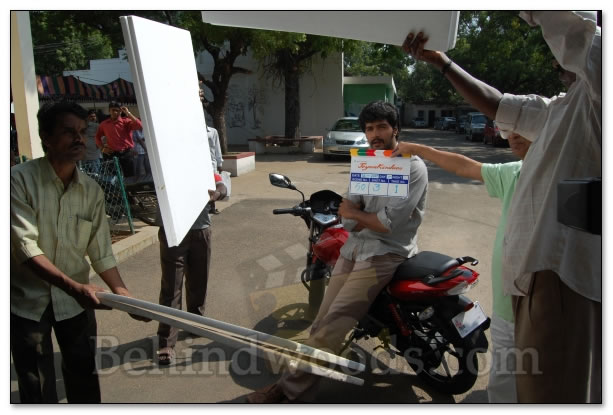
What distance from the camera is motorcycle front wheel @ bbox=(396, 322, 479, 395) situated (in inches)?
104

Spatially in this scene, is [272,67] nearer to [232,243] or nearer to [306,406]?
[232,243]

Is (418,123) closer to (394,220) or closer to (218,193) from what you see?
(218,193)

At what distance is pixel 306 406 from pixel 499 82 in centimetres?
3137

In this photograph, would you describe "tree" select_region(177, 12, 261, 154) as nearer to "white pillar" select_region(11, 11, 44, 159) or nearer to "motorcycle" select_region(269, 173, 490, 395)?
"white pillar" select_region(11, 11, 44, 159)

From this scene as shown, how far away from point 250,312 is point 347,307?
1712 millimetres

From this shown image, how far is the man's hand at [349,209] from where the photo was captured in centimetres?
268

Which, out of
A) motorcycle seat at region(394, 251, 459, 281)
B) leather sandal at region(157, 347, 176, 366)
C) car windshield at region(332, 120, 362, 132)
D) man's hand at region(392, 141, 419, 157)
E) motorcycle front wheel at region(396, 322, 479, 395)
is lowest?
leather sandal at region(157, 347, 176, 366)

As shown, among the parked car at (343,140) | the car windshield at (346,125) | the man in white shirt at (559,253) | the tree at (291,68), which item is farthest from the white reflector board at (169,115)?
the car windshield at (346,125)

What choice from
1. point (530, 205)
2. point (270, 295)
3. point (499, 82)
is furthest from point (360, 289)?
point (499, 82)

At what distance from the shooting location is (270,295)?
4.43 metres

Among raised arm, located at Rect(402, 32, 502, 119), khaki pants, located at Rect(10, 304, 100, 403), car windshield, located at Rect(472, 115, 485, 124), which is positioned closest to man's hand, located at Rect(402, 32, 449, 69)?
raised arm, located at Rect(402, 32, 502, 119)

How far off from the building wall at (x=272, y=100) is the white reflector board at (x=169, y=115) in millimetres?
19031

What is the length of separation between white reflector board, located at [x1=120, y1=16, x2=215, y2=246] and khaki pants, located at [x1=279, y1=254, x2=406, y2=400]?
0.99m
